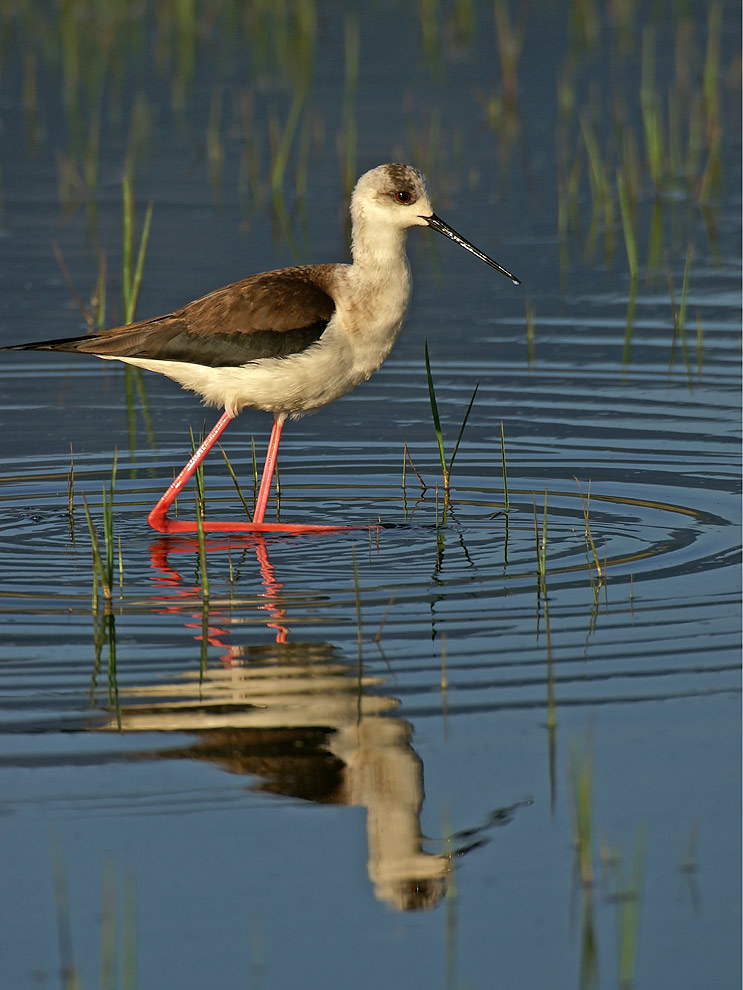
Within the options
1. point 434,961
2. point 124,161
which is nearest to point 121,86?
point 124,161

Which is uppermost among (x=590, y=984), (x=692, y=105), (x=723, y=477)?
(x=692, y=105)

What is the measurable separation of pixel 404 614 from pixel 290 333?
66.2 inches

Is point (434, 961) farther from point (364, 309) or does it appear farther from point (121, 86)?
point (121, 86)

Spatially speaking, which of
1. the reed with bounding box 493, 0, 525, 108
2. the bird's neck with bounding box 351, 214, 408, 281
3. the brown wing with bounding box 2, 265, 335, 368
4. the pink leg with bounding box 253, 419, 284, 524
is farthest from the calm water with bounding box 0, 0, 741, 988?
the reed with bounding box 493, 0, 525, 108

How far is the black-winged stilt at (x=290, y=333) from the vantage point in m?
7.20

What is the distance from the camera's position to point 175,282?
1108 centimetres

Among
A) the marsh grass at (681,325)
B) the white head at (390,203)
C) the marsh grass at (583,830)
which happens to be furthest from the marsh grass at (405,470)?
the marsh grass at (583,830)

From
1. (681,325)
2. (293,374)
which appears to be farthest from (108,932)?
(681,325)

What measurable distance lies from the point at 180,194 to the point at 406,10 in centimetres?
820

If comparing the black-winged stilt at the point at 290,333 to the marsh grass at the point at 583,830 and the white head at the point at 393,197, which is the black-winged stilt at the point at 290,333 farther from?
the marsh grass at the point at 583,830

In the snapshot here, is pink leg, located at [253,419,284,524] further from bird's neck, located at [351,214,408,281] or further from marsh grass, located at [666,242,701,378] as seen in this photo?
marsh grass, located at [666,242,701,378]

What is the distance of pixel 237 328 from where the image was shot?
23.9 ft

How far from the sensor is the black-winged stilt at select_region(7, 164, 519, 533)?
23.6 feet

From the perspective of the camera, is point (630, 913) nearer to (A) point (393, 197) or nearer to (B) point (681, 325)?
(A) point (393, 197)
